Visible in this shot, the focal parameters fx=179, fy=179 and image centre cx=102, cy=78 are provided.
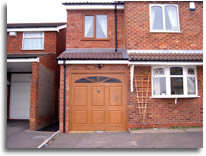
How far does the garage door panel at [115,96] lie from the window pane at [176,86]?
77.3 inches

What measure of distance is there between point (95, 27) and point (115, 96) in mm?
3131

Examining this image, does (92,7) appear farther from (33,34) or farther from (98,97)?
(33,34)

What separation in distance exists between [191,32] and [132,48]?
249cm

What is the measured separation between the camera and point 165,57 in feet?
20.8

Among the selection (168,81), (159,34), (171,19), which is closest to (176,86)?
(168,81)

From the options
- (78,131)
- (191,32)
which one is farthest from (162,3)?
(78,131)

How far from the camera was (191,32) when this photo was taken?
720 centimetres

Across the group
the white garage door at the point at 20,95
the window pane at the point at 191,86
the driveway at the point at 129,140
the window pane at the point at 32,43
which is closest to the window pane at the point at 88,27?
the window pane at the point at 32,43

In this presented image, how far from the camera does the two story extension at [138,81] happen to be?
654 centimetres

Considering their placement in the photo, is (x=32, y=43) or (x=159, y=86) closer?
(x=159, y=86)

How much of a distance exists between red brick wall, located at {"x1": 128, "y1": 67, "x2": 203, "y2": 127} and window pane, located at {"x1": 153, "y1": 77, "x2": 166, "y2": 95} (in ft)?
0.98

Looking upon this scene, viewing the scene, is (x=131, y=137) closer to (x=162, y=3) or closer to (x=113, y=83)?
(x=113, y=83)

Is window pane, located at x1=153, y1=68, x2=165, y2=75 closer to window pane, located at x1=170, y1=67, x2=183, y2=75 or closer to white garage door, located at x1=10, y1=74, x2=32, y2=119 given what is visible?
window pane, located at x1=170, y1=67, x2=183, y2=75

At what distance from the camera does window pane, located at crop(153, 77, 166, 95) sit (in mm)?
6672
